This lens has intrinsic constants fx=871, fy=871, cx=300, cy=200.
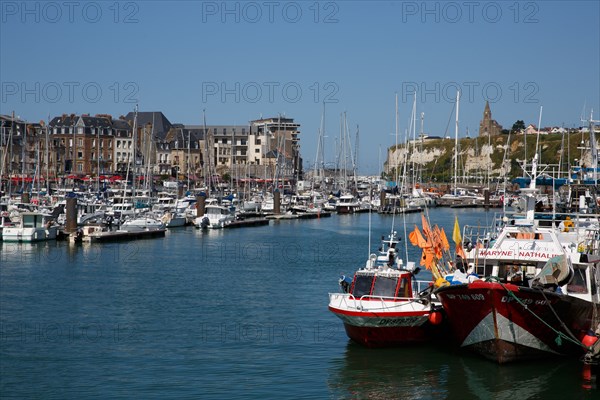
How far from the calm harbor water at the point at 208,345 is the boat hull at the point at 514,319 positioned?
59 centimetres

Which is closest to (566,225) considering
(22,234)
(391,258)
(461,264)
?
(461,264)

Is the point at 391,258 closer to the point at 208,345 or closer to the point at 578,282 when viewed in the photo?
the point at 578,282

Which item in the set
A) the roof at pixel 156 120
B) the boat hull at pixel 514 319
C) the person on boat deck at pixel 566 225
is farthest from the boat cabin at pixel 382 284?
the roof at pixel 156 120

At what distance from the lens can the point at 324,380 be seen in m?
29.3

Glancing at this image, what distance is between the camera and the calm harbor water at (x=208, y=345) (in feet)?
92.5

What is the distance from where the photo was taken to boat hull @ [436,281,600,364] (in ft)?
93.5

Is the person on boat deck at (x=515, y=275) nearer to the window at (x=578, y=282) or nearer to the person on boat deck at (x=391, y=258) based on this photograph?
the window at (x=578, y=282)

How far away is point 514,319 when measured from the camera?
28.8 meters

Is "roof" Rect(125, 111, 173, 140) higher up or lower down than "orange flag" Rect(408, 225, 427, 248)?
higher up

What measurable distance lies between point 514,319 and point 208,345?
11.9 metres

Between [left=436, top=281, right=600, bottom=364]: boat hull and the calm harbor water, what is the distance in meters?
0.59

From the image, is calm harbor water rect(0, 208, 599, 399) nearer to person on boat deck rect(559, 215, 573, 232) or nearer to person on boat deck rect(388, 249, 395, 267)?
person on boat deck rect(388, 249, 395, 267)

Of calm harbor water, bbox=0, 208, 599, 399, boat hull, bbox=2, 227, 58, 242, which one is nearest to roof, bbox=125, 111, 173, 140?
boat hull, bbox=2, 227, 58, 242

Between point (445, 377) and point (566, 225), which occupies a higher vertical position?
point (566, 225)
